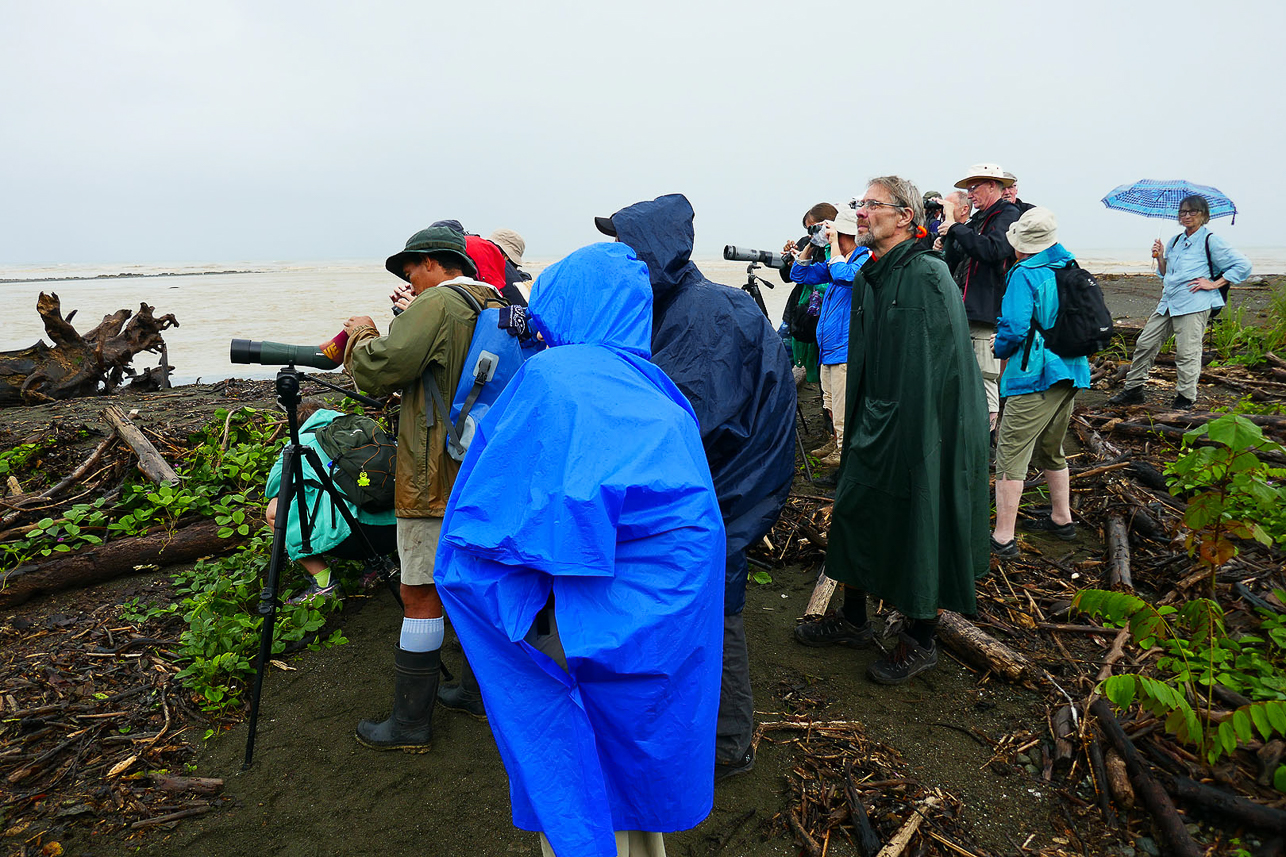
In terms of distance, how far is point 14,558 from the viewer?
4234 millimetres

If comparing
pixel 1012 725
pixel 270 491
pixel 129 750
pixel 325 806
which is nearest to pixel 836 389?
pixel 1012 725

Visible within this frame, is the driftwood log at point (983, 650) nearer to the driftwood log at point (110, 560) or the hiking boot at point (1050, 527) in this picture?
the hiking boot at point (1050, 527)

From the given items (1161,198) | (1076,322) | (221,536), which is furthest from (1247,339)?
(221,536)

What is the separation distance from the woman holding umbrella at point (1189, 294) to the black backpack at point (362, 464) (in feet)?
23.9

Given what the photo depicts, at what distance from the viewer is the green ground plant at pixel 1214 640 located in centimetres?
235

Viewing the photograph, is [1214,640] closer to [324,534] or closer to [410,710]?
[410,710]

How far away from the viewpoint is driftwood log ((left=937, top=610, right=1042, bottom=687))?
10.8ft

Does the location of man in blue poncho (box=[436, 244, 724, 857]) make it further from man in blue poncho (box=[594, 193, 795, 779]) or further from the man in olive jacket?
the man in olive jacket

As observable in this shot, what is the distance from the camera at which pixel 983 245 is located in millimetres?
5609

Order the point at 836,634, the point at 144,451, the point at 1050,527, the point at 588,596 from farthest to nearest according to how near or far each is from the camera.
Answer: the point at 144,451 < the point at 1050,527 < the point at 836,634 < the point at 588,596

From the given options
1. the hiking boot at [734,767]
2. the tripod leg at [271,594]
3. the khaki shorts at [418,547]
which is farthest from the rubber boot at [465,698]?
the hiking boot at [734,767]

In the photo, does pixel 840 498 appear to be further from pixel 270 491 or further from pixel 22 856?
pixel 22 856

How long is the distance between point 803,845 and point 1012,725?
4.06 ft

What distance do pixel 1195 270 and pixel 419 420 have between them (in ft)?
25.6
